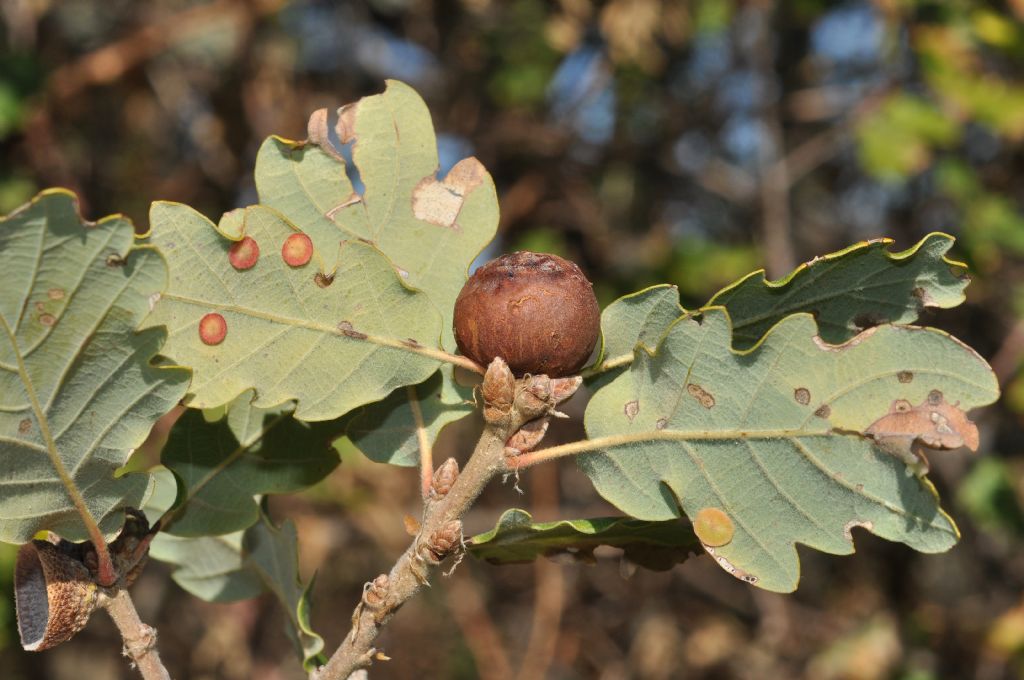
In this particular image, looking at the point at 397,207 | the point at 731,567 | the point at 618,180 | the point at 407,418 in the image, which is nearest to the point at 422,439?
the point at 407,418

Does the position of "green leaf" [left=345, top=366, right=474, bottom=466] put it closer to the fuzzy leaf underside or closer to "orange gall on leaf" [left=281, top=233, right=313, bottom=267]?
the fuzzy leaf underside

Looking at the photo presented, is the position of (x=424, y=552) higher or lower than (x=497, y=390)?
lower

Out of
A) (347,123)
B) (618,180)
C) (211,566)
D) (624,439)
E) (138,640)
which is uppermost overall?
(347,123)

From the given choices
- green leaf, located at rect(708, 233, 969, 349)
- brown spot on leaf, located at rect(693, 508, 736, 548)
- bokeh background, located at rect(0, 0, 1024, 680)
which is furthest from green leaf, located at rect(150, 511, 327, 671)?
bokeh background, located at rect(0, 0, 1024, 680)

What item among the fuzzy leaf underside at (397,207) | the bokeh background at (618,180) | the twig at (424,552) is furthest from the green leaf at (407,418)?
the bokeh background at (618,180)

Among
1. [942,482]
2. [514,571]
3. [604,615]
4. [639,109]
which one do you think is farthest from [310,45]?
[942,482]

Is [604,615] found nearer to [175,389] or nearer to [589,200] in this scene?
[589,200]

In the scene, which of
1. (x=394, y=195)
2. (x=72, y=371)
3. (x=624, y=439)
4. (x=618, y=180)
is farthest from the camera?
(x=618, y=180)

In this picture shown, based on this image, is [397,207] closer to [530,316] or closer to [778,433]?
[530,316]
